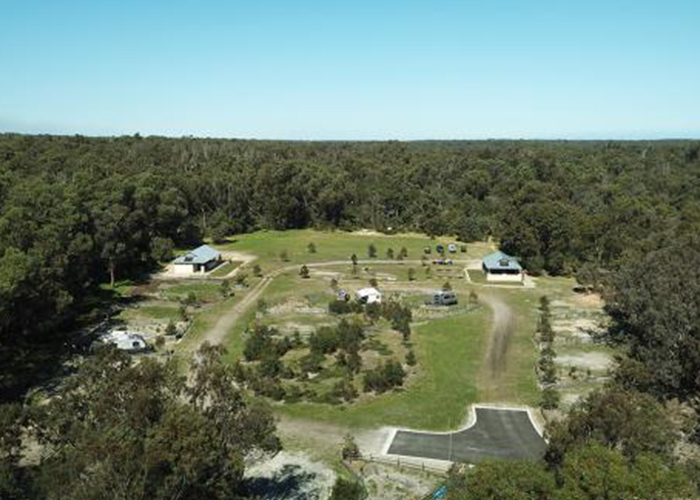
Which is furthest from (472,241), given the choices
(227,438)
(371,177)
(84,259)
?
(227,438)

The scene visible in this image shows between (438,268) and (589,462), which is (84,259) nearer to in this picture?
(438,268)

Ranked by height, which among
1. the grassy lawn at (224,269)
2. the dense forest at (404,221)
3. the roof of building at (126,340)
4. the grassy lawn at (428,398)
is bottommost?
the grassy lawn at (428,398)

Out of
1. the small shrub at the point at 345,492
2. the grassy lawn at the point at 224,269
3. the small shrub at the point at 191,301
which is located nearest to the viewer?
the small shrub at the point at 345,492

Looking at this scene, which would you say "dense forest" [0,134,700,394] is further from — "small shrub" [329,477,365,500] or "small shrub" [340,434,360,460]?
"small shrub" [329,477,365,500]

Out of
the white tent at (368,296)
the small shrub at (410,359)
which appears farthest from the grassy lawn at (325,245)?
the small shrub at (410,359)

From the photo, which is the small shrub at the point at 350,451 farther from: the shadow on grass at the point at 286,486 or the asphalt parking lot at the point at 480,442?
the shadow on grass at the point at 286,486
